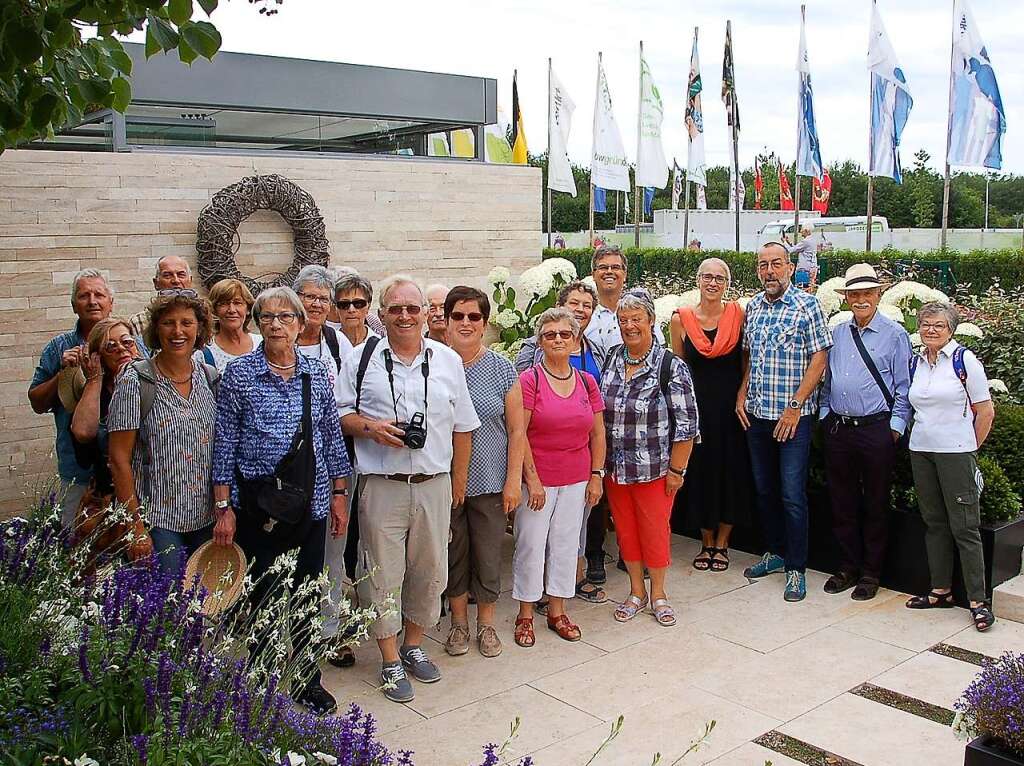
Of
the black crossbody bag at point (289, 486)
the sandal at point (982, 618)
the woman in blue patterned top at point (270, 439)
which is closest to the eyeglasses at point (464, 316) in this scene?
the woman in blue patterned top at point (270, 439)

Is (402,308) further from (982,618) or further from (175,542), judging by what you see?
(982,618)

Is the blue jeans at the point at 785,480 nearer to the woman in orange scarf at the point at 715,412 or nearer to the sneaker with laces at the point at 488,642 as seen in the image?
the woman in orange scarf at the point at 715,412

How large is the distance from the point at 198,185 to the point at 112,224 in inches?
33.2

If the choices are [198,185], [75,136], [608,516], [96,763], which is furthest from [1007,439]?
[75,136]

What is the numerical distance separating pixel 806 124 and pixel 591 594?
22473mm

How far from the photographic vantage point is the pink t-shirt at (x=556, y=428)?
509cm

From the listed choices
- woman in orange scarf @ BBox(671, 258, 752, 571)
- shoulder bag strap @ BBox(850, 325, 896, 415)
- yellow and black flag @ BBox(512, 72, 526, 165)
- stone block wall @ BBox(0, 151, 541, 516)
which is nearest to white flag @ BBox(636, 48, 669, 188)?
yellow and black flag @ BBox(512, 72, 526, 165)

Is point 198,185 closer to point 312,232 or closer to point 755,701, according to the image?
point 312,232

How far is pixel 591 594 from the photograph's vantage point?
5.84 meters

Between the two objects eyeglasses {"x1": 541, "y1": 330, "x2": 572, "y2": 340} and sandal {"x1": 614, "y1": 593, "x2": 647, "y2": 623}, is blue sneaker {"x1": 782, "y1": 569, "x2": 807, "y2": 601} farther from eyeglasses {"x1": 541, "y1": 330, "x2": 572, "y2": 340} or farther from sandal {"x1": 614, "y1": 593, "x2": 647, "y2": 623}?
eyeglasses {"x1": 541, "y1": 330, "x2": 572, "y2": 340}

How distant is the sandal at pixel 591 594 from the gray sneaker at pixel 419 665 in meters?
1.30

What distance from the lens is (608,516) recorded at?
6887mm

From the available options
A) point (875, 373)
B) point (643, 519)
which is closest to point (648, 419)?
point (643, 519)

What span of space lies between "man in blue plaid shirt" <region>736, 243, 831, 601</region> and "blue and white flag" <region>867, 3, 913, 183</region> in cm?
1880
